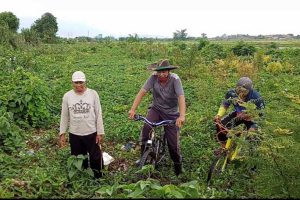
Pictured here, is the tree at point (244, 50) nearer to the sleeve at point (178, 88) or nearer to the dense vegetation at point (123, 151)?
the dense vegetation at point (123, 151)

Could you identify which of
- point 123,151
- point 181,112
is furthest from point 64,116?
point 123,151

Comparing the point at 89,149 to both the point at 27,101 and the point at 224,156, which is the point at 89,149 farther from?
the point at 27,101

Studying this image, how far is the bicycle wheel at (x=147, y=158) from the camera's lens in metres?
5.80

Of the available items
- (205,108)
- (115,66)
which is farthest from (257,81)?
(115,66)

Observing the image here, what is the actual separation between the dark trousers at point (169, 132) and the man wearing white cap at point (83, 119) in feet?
2.38

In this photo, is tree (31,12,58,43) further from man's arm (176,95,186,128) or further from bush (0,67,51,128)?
man's arm (176,95,186,128)

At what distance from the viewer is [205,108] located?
10984mm

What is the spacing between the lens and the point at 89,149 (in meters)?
6.01

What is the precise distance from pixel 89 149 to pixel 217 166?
6.66 feet

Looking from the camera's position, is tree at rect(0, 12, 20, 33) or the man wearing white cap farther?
tree at rect(0, 12, 20, 33)

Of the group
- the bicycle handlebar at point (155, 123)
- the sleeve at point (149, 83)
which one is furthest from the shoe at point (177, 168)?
the sleeve at point (149, 83)

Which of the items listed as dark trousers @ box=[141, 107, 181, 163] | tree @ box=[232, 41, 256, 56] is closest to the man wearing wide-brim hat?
dark trousers @ box=[141, 107, 181, 163]

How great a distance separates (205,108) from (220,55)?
15.7 m

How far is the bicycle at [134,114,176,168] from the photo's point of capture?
5836mm
